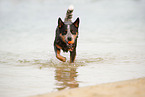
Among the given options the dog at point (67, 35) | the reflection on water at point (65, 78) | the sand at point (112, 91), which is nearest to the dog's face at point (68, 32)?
the dog at point (67, 35)

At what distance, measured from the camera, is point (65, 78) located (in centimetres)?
506

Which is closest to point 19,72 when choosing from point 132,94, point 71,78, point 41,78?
point 41,78

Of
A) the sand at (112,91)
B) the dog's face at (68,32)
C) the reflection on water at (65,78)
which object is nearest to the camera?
the sand at (112,91)

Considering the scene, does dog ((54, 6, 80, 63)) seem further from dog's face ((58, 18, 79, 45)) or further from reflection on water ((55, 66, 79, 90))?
reflection on water ((55, 66, 79, 90))

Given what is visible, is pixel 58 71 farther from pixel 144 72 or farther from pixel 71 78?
pixel 144 72

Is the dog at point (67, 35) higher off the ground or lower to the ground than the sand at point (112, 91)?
higher

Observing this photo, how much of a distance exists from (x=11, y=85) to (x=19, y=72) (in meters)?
1.29

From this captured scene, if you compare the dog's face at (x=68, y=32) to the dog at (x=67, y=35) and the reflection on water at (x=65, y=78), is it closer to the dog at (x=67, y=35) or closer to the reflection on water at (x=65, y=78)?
the dog at (x=67, y=35)

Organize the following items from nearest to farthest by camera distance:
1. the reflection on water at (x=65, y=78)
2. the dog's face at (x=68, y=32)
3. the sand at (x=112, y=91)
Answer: the sand at (x=112, y=91), the reflection on water at (x=65, y=78), the dog's face at (x=68, y=32)

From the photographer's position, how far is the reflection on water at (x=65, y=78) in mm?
4396

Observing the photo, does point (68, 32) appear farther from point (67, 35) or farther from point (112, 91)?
point (112, 91)

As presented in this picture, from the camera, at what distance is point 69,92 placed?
3.29 m

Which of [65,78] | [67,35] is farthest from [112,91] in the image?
[67,35]

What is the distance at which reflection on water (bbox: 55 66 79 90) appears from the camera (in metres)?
4.40
